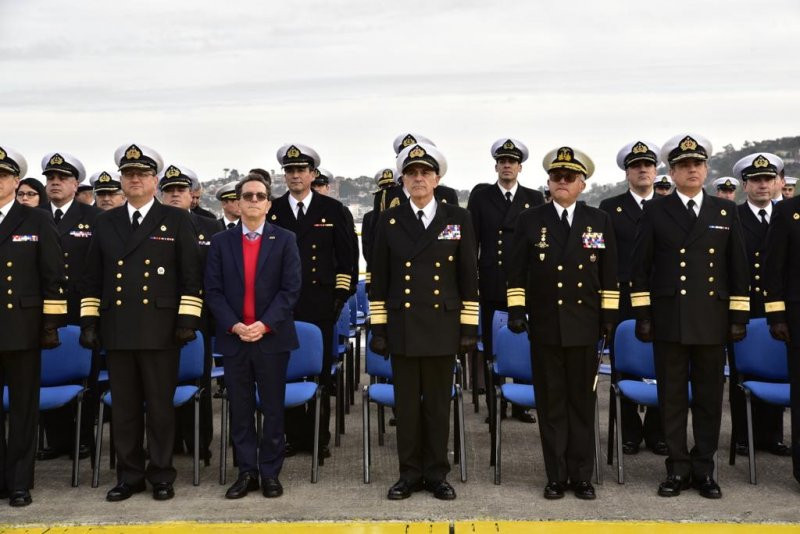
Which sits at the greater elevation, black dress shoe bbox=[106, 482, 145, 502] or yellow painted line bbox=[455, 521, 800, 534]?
black dress shoe bbox=[106, 482, 145, 502]

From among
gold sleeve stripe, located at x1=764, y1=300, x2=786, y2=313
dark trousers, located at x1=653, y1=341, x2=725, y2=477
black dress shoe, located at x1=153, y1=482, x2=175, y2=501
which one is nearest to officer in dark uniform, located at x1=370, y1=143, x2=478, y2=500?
dark trousers, located at x1=653, y1=341, x2=725, y2=477

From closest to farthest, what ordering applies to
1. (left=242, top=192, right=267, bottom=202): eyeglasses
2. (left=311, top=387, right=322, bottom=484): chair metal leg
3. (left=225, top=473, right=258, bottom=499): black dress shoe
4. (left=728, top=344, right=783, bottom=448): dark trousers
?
(left=225, top=473, right=258, bottom=499): black dress shoe < (left=242, top=192, right=267, bottom=202): eyeglasses < (left=311, top=387, right=322, bottom=484): chair metal leg < (left=728, top=344, right=783, bottom=448): dark trousers

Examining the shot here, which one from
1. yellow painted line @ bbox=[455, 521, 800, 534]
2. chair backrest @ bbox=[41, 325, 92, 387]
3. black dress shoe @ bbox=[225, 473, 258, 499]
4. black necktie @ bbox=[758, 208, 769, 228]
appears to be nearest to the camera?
yellow painted line @ bbox=[455, 521, 800, 534]

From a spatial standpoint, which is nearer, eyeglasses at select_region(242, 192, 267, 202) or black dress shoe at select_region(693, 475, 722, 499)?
black dress shoe at select_region(693, 475, 722, 499)

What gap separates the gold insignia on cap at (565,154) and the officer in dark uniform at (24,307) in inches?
121

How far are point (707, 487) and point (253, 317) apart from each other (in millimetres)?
2898

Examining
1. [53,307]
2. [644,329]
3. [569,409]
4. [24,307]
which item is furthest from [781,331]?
[24,307]

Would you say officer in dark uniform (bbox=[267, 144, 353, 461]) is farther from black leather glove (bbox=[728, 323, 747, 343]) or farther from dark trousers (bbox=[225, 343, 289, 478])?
black leather glove (bbox=[728, 323, 747, 343])

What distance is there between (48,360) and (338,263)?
2.17 metres

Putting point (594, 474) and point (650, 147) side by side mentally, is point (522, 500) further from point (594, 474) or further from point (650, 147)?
point (650, 147)

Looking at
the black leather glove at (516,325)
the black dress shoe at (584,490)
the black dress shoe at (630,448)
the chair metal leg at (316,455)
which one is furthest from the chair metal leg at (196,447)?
the black dress shoe at (630,448)

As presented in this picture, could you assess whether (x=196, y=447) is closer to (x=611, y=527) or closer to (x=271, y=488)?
(x=271, y=488)

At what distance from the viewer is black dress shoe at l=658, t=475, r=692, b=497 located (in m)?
5.14

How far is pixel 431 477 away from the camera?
521 centimetres
